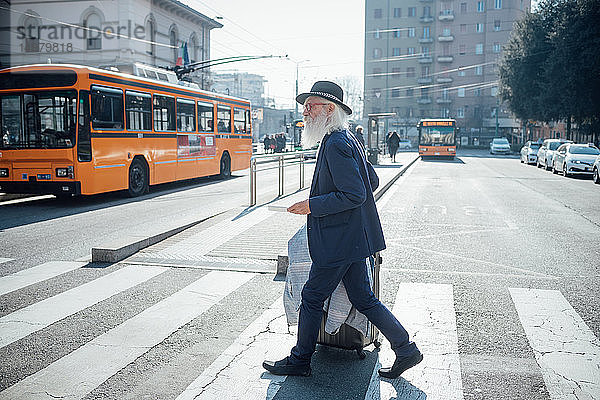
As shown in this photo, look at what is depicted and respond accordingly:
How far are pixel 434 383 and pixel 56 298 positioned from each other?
3.77 meters

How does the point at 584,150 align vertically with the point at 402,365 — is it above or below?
above

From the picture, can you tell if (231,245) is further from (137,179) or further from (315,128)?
(137,179)

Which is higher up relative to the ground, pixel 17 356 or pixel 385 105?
pixel 385 105

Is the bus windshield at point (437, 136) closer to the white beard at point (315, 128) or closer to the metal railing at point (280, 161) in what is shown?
the metal railing at point (280, 161)

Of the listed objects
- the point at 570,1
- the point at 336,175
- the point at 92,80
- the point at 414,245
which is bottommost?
the point at 414,245

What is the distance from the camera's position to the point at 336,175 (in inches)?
141

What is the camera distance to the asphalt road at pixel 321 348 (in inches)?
147

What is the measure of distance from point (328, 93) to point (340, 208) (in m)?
0.82

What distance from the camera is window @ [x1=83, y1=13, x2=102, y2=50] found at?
37.1m

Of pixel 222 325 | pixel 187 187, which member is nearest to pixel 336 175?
pixel 222 325

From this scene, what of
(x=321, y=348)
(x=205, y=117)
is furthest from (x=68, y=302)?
(x=205, y=117)

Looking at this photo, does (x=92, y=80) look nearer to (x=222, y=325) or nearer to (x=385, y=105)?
(x=222, y=325)

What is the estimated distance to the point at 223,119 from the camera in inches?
823

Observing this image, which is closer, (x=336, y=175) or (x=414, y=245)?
(x=336, y=175)
